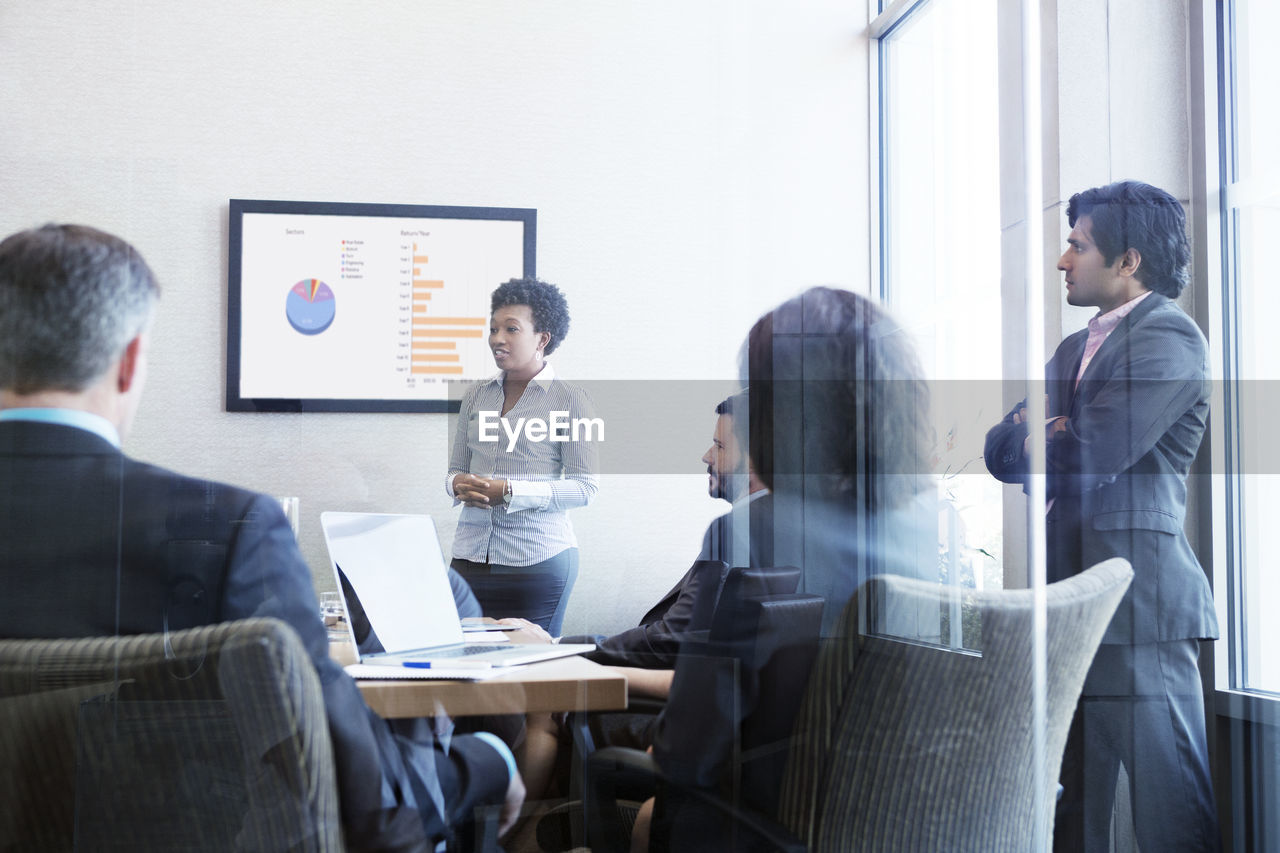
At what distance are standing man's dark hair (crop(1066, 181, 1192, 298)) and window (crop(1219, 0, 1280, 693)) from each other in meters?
0.10

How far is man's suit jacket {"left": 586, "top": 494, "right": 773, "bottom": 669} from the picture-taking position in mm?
1768

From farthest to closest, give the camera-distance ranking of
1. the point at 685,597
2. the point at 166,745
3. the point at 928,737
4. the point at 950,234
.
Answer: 1. the point at 950,234
2. the point at 685,597
3. the point at 928,737
4. the point at 166,745

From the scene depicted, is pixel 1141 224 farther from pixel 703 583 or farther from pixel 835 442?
pixel 703 583

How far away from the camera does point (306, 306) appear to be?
66.4 inches

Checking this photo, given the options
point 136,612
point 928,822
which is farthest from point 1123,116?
point 136,612

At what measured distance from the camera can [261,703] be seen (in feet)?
4.39

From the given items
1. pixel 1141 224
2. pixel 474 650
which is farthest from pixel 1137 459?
pixel 474 650

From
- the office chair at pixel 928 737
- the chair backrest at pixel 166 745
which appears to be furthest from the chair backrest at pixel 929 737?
the chair backrest at pixel 166 745

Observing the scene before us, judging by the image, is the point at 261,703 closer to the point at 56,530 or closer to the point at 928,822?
the point at 56,530

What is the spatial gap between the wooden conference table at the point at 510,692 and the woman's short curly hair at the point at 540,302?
535 mm

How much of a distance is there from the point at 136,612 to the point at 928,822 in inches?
48.0

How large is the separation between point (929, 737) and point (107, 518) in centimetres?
125

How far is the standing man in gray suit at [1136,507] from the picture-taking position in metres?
2.13

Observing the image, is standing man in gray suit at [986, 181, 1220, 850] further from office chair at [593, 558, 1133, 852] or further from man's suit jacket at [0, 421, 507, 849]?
man's suit jacket at [0, 421, 507, 849]
